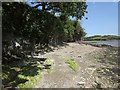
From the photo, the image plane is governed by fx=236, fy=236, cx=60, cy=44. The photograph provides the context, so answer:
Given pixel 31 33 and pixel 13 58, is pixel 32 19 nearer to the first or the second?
pixel 31 33

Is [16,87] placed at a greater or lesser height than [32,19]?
lesser

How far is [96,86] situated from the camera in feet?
57.2

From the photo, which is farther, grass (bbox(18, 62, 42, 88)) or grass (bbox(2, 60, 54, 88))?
grass (bbox(2, 60, 54, 88))

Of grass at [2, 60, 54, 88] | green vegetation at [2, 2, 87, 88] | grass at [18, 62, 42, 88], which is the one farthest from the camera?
green vegetation at [2, 2, 87, 88]


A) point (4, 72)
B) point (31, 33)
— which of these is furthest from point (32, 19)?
point (4, 72)

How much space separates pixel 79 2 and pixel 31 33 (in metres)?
6.31

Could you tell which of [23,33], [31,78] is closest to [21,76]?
[31,78]

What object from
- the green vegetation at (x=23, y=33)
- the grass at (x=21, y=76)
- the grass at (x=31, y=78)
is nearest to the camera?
the grass at (x=31, y=78)

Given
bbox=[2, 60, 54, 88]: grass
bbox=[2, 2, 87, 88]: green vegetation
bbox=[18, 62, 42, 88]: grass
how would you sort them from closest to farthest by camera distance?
1. bbox=[18, 62, 42, 88]: grass
2. bbox=[2, 60, 54, 88]: grass
3. bbox=[2, 2, 87, 88]: green vegetation

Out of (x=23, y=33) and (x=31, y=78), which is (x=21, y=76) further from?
(x=23, y=33)

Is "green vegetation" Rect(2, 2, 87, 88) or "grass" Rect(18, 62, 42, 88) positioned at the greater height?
"green vegetation" Rect(2, 2, 87, 88)

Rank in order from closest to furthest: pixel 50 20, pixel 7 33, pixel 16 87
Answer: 1. pixel 16 87
2. pixel 7 33
3. pixel 50 20

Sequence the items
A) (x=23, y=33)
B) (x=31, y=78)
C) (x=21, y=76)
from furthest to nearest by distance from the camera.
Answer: (x=23, y=33)
(x=21, y=76)
(x=31, y=78)

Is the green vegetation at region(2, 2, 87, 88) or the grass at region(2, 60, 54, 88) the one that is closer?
the grass at region(2, 60, 54, 88)
